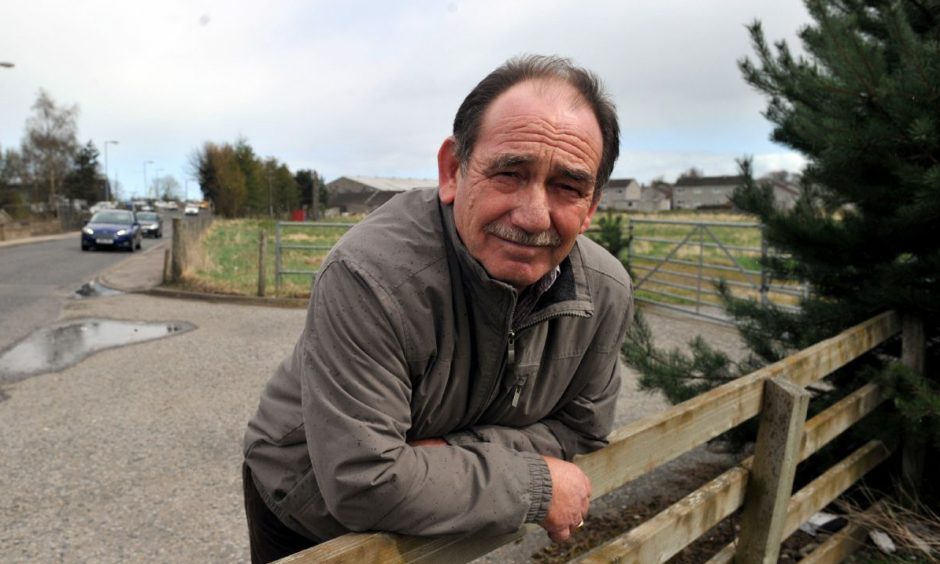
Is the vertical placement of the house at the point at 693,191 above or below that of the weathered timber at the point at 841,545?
above

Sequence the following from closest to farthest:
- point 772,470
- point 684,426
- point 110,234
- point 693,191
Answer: point 684,426 → point 772,470 → point 110,234 → point 693,191

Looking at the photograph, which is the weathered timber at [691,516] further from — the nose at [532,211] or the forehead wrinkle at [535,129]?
the forehead wrinkle at [535,129]

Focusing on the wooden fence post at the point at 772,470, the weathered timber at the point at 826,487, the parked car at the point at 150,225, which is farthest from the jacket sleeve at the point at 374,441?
the parked car at the point at 150,225

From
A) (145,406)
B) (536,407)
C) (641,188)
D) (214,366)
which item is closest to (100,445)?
(145,406)

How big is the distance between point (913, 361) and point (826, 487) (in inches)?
32.3

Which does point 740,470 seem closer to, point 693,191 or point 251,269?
point 251,269

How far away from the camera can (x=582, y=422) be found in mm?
1812

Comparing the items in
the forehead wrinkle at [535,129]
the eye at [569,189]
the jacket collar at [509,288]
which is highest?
the forehead wrinkle at [535,129]

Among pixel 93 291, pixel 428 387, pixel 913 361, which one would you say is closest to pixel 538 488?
pixel 428 387

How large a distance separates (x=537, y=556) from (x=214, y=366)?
17.0 feet

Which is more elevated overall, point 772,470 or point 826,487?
point 772,470

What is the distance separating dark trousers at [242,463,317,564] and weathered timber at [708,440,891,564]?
163 centimetres

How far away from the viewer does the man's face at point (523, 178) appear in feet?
5.10

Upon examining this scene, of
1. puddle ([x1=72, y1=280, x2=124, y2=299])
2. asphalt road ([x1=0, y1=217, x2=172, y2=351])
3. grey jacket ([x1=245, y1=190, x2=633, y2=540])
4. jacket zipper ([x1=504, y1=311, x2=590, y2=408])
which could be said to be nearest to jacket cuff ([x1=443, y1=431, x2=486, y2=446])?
grey jacket ([x1=245, y1=190, x2=633, y2=540])
